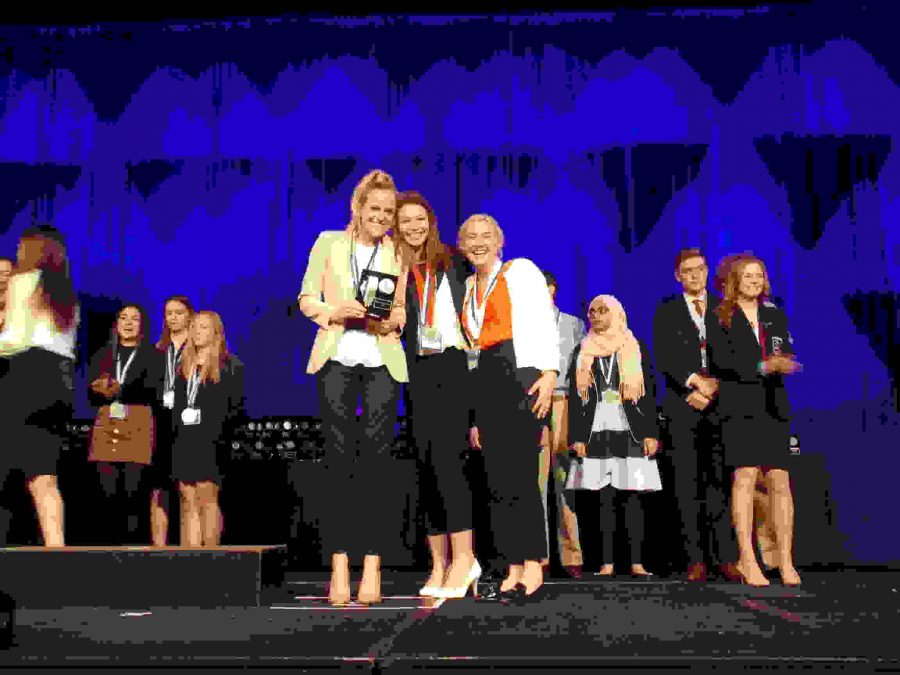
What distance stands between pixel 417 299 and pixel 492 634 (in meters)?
1.45

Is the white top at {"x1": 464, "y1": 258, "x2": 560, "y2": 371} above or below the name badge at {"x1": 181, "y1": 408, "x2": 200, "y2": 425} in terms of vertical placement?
above

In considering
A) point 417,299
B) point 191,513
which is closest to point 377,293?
point 417,299

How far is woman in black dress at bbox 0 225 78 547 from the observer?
4086mm

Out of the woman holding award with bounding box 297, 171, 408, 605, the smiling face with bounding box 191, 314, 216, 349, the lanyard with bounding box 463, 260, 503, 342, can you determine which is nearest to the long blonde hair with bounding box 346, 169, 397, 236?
the woman holding award with bounding box 297, 171, 408, 605

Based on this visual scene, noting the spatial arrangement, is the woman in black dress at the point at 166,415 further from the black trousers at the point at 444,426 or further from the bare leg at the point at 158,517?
the black trousers at the point at 444,426

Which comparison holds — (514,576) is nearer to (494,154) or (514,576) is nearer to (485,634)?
(485,634)

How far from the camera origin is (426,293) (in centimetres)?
373

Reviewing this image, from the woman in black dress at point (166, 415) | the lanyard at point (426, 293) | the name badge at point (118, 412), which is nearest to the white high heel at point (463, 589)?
the lanyard at point (426, 293)

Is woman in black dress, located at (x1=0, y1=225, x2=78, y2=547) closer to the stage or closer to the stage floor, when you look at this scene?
the stage

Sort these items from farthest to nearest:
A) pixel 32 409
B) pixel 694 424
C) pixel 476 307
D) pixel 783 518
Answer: pixel 694 424 < pixel 783 518 < pixel 32 409 < pixel 476 307

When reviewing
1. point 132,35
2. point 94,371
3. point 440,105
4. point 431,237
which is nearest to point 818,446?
point 440,105

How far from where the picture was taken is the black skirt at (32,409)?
161 inches

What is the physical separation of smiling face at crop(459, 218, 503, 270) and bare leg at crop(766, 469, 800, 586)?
155 centimetres

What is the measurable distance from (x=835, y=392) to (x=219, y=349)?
12.6 ft
